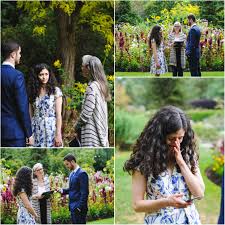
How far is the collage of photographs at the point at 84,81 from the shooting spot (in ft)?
18.6

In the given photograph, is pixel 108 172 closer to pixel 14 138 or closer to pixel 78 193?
pixel 78 193

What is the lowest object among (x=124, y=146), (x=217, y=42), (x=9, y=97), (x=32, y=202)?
(x=32, y=202)

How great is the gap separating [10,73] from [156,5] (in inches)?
53.7

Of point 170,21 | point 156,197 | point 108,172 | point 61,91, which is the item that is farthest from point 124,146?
point 156,197

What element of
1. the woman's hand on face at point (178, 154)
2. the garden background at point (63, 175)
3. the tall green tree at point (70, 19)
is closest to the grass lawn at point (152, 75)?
the tall green tree at point (70, 19)

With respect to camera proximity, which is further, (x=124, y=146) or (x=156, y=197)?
(x=124, y=146)

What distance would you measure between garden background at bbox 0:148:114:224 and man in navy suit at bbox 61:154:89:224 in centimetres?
4

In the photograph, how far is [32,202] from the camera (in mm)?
5777

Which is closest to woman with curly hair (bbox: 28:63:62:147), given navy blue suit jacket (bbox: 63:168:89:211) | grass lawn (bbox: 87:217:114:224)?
navy blue suit jacket (bbox: 63:168:89:211)

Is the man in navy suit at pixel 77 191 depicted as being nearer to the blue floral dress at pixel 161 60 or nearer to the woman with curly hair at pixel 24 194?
the woman with curly hair at pixel 24 194

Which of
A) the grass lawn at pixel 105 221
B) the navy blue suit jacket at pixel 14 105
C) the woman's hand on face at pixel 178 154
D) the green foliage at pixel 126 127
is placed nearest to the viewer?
the woman's hand on face at pixel 178 154

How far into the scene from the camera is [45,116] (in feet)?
18.6

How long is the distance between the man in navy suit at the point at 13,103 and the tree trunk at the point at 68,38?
493 mm

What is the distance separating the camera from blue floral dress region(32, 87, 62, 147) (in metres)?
5.66
